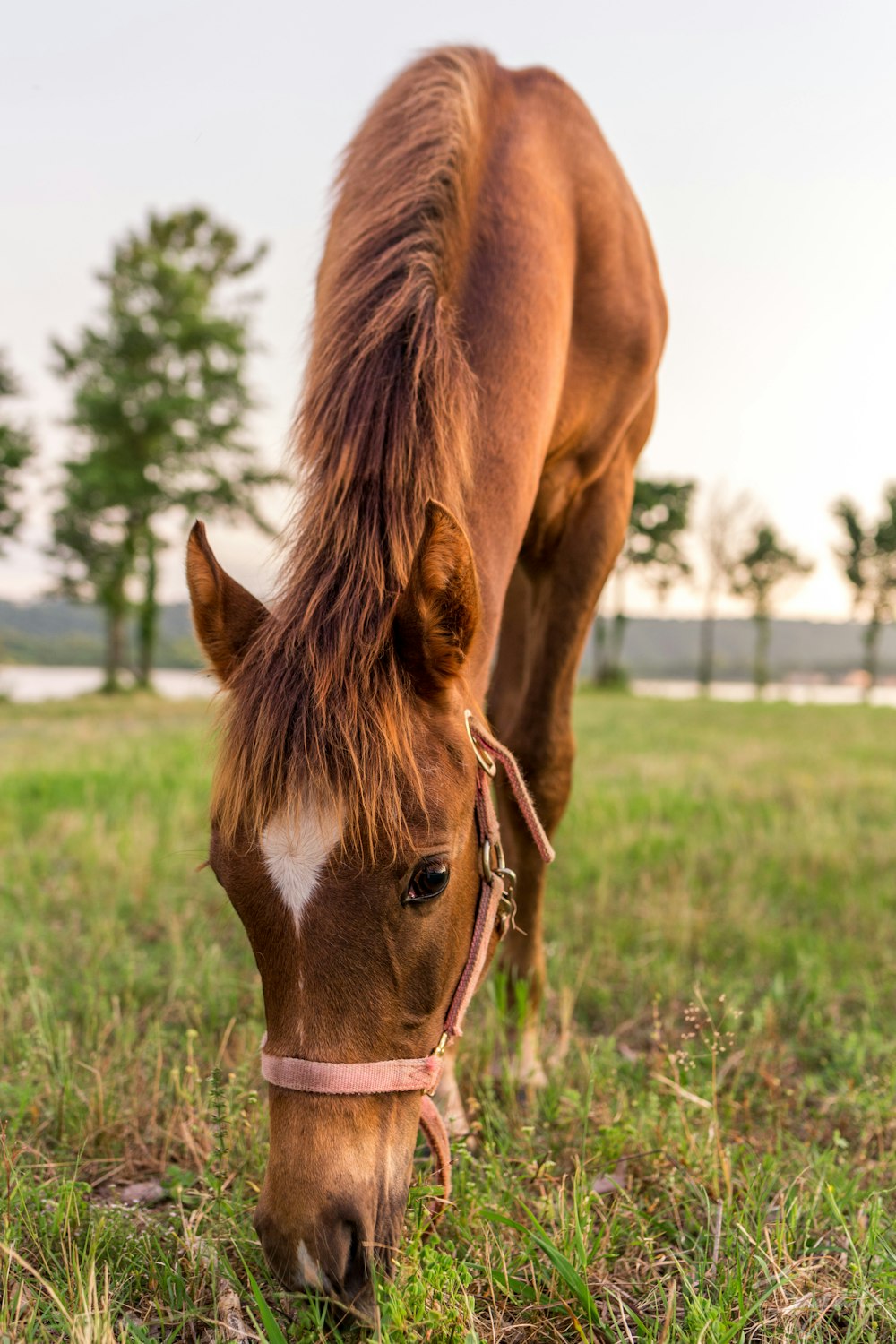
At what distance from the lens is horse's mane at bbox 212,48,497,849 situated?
1.49 metres

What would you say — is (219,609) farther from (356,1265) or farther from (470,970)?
(356,1265)

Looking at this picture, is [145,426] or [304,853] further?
[145,426]

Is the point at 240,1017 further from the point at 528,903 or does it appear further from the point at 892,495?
the point at 892,495

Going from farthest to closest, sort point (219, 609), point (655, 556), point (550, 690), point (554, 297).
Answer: point (655, 556) < point (550, 690) < point (554, 297) < point (219, 609)

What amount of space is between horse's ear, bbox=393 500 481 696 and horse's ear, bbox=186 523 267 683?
319mm

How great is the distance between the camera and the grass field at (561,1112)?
5.09 feet

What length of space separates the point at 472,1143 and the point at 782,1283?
0.77 m

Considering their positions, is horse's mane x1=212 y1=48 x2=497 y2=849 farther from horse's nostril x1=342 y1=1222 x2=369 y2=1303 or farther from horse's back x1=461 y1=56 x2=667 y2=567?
horse's nostril x1=342 y1=1222 x2=369 y2=1303

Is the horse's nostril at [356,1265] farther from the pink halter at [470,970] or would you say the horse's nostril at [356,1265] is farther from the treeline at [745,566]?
the treeline at [745,566]

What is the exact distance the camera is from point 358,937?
1475 millimetres

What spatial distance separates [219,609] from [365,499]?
348 millimetres

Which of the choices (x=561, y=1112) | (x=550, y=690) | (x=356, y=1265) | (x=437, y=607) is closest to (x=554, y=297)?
(x=550, y=690)

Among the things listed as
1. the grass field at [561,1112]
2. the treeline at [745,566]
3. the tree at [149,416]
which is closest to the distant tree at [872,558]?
the treeline at [745,566]

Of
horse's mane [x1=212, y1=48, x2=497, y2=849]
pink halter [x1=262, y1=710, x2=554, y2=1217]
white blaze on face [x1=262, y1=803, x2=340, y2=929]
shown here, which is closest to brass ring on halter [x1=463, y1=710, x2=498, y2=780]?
pink halter [x1=262, y1=710, x2=554, y2=1217]
